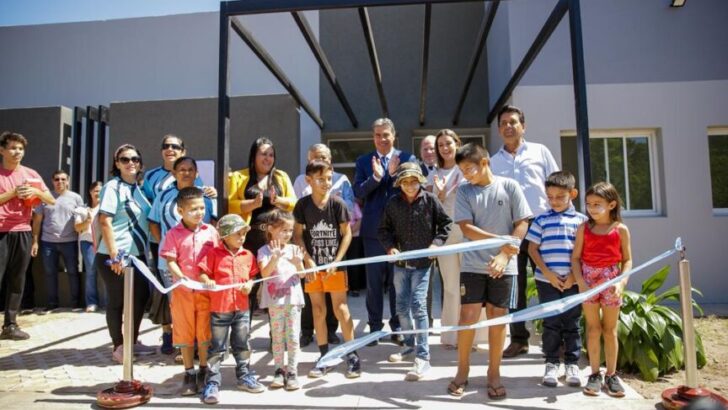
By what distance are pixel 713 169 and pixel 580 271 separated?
19.8 ft

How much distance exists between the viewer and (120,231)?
4.13m

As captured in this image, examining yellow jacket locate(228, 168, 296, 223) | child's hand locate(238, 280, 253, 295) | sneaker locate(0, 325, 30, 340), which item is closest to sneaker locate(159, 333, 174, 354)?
yellow jacket locate(228, 168, 296, 223)

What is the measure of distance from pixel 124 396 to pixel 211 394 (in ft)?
1.90

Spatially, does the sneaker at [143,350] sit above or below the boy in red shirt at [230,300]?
below

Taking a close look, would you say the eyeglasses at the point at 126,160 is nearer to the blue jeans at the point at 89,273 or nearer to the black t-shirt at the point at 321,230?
the black t-shirt at the point at 321,230

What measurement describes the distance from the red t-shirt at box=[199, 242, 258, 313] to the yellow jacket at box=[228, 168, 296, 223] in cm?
86

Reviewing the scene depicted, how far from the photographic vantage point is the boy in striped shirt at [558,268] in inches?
137

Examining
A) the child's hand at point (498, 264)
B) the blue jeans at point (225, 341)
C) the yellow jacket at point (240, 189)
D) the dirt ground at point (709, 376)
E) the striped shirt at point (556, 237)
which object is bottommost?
the dirt ground at point (709, 376)

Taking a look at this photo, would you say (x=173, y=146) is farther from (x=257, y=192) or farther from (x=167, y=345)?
(x=167, y=345)

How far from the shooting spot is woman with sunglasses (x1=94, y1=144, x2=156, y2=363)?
4.02 meters

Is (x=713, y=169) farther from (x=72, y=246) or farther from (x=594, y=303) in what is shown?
(x=72, y=246)

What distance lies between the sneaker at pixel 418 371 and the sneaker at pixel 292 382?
2.72ft

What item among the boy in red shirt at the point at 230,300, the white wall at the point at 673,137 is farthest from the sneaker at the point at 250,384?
the white wall at the point at 673,137

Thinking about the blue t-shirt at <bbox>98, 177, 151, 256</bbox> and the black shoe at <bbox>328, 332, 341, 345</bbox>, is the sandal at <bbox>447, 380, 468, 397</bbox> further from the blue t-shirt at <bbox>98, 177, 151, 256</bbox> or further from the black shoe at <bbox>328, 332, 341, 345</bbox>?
the blue t-shirt at <bbox>98, 177, 151, 256</bbox>
